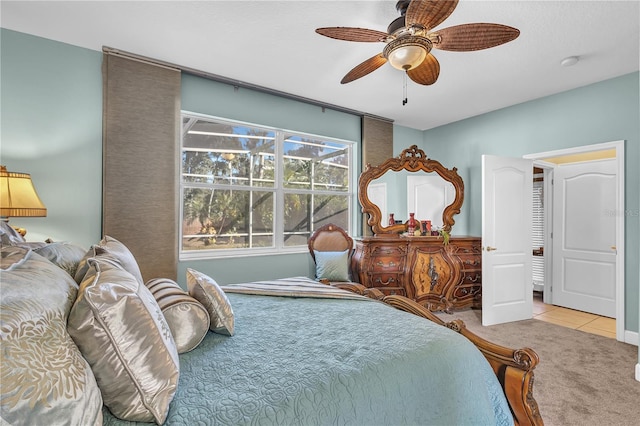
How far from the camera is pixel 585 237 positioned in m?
4.17

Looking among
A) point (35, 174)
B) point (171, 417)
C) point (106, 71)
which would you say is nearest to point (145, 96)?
point (106, 71)

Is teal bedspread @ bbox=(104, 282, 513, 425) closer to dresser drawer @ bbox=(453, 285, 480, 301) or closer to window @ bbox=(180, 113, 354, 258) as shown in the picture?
A: window @ bbox=(180, 113, 354, 258)

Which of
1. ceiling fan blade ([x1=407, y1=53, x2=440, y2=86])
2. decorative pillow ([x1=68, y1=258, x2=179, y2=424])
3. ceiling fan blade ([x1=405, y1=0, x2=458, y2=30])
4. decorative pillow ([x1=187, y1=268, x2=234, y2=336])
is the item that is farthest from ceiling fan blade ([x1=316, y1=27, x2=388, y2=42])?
decorative pillow ([x1=68, y1=258, x2=179, y2=424])

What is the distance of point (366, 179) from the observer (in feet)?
13.6

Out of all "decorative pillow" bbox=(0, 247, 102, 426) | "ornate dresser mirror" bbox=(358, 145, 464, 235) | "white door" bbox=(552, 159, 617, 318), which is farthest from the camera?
"ornate dresser mirror" bbox=(358, 145, 464, 235)

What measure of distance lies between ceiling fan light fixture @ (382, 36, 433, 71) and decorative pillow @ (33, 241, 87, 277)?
217cm

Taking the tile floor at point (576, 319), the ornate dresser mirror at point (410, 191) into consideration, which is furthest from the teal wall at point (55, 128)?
the tile floor at point (576, 319)

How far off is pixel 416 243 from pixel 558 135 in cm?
211

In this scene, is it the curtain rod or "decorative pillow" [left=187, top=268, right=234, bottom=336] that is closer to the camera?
"decorative pillow" [left=187, top=268, right=234, bottom=336]

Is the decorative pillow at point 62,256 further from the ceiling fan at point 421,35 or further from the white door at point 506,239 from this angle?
the white door at point 506,239

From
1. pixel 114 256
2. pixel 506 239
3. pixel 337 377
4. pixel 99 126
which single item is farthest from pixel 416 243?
pixel 99 126

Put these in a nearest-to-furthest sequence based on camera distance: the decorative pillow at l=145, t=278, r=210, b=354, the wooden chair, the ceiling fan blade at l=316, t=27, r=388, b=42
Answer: the decorative pillow at l=145, t=278, r=210, b=354 → the ceiling fan blade at l=316, t=27, r=388, b=42 → the wooden chair

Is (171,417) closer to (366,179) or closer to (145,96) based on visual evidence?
(145,96)

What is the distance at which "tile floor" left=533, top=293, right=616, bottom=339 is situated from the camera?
342cm
